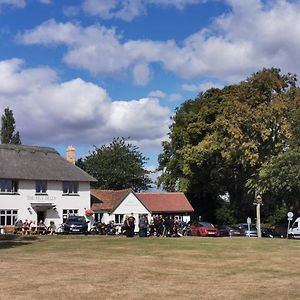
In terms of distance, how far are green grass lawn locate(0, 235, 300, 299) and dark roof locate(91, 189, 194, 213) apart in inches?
1497

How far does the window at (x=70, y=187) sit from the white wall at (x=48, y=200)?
44 centimetres

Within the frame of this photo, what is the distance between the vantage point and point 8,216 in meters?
57.3

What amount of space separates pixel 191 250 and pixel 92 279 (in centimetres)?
1171

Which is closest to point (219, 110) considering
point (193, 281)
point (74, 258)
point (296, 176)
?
point (296, 176)

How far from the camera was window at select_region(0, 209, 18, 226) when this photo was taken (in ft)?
186

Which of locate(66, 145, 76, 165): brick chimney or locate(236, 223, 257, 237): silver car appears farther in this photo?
locate(66, 145, 76, 165): brick chimney

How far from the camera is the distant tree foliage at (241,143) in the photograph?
164 ft

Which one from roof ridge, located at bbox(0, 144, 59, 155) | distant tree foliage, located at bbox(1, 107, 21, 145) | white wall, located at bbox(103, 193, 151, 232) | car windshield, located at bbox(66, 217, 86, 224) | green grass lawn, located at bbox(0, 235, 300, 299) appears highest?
distant tree foliage, located at bbox(1, 107, 21, 145)

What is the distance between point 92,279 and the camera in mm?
16141

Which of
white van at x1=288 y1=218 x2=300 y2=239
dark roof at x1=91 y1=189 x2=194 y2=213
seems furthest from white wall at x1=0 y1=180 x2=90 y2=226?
white van at x1=288 y1=218 x2=300 y2=239

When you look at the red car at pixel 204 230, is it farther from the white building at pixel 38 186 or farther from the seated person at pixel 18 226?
the seated person at pixel 18 226

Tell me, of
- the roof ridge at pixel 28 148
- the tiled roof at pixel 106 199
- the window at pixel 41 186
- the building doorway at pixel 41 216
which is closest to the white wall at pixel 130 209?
the tiled roof at pixel 106 199

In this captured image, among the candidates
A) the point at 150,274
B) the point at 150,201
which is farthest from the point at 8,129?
the point at 150,274

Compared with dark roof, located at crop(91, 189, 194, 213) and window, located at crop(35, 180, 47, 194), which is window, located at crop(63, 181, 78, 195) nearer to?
window, located at crop(35, 180, 47, 194)
